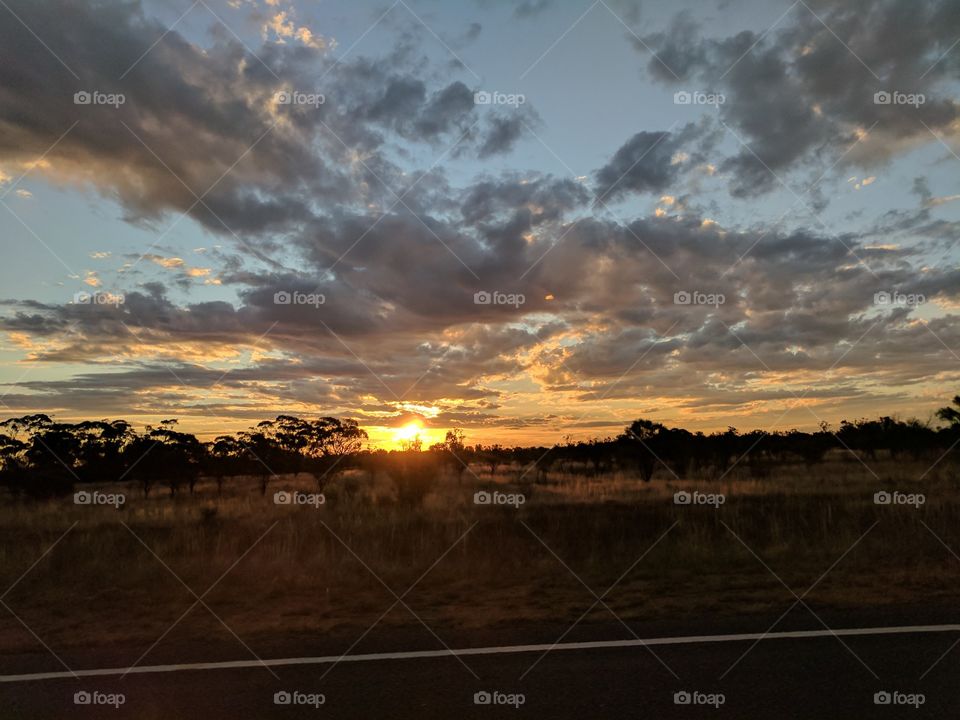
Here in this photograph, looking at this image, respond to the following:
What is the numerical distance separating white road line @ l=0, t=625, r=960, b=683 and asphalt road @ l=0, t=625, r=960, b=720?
0.40 ft

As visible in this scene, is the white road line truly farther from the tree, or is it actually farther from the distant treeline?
the tree

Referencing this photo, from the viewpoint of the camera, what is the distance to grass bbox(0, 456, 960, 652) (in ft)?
27.8

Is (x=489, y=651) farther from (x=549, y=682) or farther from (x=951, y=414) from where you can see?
(x=951, y=414)

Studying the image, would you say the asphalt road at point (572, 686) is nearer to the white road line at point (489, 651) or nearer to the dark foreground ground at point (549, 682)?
the dark foreground ground at point (549, 682)

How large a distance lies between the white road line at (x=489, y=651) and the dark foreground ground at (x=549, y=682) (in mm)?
141

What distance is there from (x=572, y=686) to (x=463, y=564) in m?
5.82

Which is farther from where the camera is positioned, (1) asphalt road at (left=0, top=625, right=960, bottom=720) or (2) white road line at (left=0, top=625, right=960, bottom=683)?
(2) white road line at (left=0, top=625, right=960, bottom=683)

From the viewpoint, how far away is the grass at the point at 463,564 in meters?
8.46

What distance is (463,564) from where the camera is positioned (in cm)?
1100

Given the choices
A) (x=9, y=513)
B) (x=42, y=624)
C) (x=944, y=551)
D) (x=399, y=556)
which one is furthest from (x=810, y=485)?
(x=9, y=513)

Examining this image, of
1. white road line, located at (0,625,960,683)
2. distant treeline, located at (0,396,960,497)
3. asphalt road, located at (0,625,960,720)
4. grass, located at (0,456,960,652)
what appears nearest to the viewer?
asphalt road, located at (0,625,960,720)

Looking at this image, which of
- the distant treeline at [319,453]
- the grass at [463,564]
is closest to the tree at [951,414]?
the distant treeline at [319,453]

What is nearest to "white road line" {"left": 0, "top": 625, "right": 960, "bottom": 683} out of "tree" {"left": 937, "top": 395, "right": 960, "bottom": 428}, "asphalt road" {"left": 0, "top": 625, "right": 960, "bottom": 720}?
"asphalt road" {"left": 0, "top": 625, "right": 960, "bottom": 720}

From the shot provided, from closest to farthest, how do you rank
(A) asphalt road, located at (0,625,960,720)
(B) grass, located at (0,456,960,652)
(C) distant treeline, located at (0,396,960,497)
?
(A) asphalt road, located at (0,625,960,720)
(B) grass, located at (0,456,960,652)
(C) distant treeline, located at (0,396,960,497)
